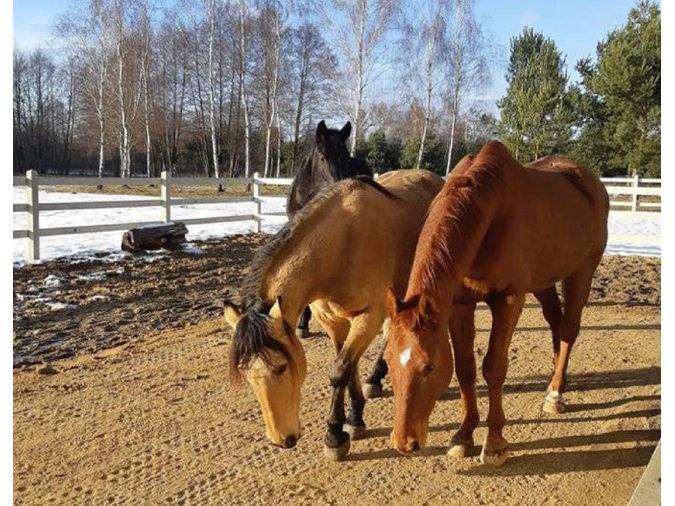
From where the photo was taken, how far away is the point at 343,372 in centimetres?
303

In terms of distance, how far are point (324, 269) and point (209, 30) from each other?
22545 mm

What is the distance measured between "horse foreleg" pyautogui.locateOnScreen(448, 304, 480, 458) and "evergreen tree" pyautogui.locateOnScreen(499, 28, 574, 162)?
60.3ft

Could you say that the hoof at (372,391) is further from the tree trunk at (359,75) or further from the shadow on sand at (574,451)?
the tree trunk at (359,75)

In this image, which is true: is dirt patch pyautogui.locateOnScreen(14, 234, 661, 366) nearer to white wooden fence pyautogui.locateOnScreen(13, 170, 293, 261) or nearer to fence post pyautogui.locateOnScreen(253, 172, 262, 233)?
white wooden fence pyautogui.locateOnScreen(13, 170, 293, 261)

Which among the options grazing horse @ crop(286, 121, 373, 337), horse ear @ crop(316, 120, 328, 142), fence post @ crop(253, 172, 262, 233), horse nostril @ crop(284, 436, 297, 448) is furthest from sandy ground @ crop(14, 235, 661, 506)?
fence post @ crop(253, 172, 262, 233)

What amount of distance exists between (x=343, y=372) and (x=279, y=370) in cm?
73

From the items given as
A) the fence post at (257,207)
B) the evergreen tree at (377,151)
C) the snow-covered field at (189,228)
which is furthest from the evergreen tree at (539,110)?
the fence post at (257,207)

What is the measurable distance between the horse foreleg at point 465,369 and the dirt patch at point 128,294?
3582 millimetres

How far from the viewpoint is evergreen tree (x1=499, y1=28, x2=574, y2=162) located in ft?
63.4

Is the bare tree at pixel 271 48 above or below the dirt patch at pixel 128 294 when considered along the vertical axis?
above

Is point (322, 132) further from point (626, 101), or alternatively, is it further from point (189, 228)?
point (626, 101)

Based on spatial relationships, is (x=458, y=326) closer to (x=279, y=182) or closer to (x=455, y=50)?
(x=279, y=182)

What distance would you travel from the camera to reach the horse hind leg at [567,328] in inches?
142

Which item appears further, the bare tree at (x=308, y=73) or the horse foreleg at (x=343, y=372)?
the bare tree at (x=308, y=73)
